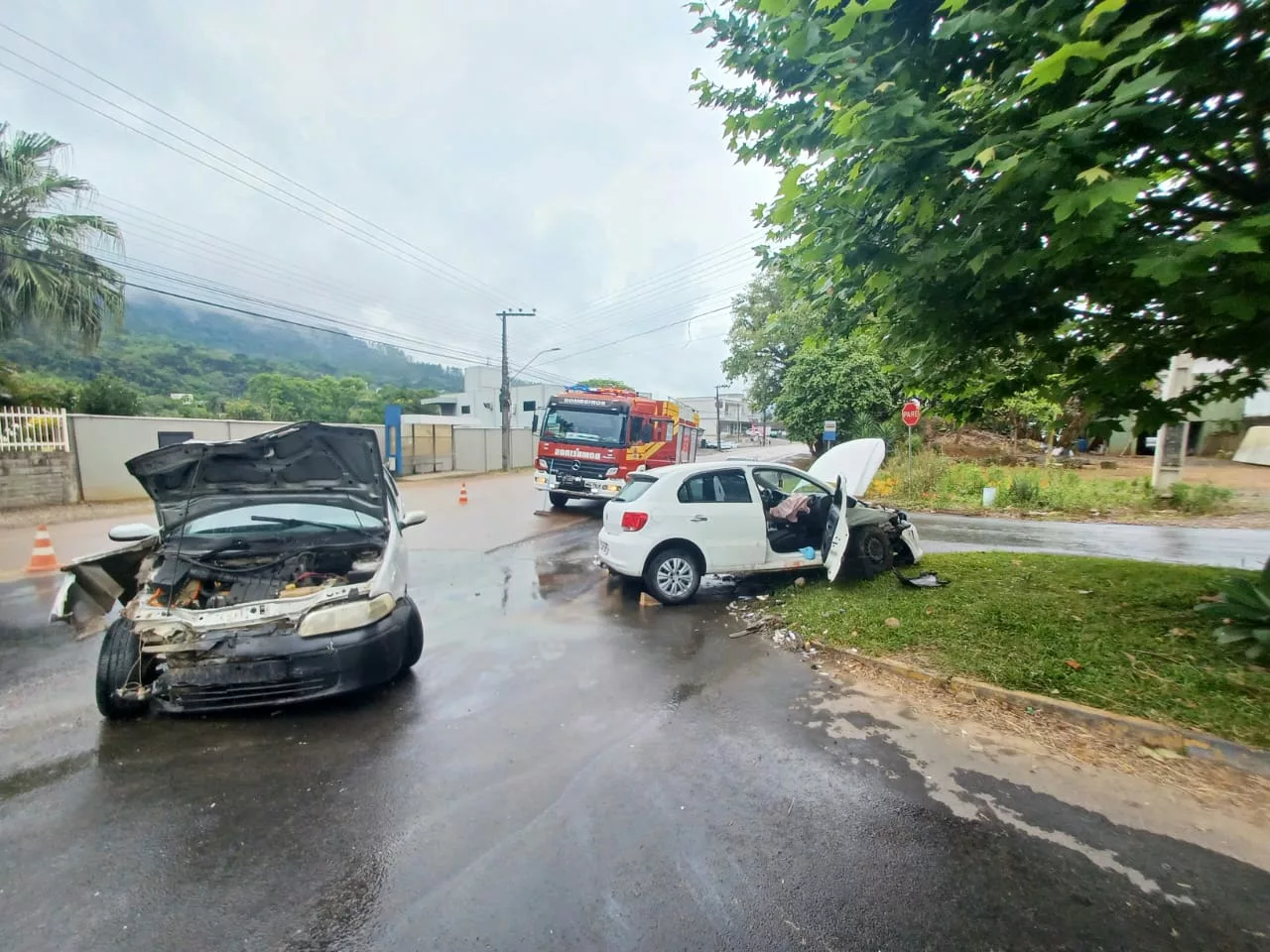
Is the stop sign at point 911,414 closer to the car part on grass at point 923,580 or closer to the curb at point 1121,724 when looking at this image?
the car part on grass at point 923,580

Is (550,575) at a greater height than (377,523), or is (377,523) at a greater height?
(377,523)

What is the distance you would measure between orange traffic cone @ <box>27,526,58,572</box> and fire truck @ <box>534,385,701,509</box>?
324 inches

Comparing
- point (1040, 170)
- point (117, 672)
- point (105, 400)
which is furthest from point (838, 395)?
point (105, 400)

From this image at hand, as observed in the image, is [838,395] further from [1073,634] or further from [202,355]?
[202,355]

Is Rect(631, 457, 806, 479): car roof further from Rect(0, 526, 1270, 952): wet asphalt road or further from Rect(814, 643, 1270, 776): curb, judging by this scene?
Rect(814, 643, 1270, 776): curb

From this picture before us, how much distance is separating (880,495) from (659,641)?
45.4 ft

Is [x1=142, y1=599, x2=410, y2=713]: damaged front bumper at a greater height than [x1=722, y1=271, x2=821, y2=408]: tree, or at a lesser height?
lesser

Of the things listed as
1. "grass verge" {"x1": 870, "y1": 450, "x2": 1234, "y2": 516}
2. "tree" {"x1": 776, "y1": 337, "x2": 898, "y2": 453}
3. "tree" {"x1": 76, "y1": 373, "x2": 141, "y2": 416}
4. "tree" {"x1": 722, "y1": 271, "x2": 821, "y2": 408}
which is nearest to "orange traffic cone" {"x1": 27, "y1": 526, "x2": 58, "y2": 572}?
"tree" {"x1": 76, "y1": 373, "x2": 141, "y2": 416}

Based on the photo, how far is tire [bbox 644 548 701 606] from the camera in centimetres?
664

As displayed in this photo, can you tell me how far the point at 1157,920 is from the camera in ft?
7.43

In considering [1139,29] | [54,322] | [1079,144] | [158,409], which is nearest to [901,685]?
[1079,144]

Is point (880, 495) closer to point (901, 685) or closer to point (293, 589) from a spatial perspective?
point (901, 685)

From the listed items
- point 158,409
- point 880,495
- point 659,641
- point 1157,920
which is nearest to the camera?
point 1157,920

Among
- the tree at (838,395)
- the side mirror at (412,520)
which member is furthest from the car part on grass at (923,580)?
the tree at (838,395)
